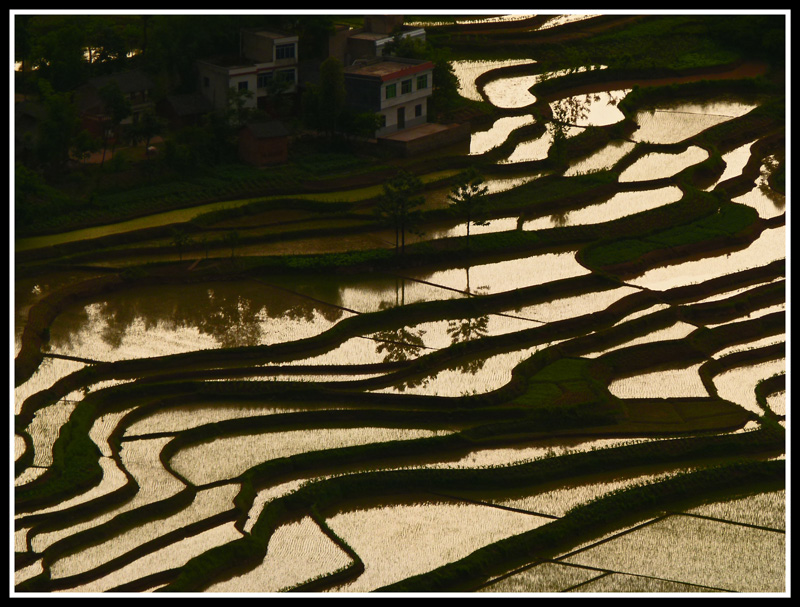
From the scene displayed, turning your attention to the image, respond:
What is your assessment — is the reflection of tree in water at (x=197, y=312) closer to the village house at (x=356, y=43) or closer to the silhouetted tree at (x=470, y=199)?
the silhouetted tree at (x=470, y=199)

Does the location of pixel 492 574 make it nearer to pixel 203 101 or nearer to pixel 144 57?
pixel 203 101

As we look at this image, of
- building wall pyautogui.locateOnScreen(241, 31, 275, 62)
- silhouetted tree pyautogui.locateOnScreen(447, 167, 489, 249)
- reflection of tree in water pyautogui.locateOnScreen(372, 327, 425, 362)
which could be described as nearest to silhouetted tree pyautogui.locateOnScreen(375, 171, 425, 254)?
silhouetted tree pyautogui.locateOnScreen(447, 167, 489, 249)

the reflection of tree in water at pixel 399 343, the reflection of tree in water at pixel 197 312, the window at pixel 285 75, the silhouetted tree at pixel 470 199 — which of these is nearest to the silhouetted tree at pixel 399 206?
the silhouetted tree at pixel 470 199

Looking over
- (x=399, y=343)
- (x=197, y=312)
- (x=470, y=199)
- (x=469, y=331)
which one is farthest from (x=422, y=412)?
(x=470, y=199)

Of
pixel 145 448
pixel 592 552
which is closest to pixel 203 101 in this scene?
pixel 145 448

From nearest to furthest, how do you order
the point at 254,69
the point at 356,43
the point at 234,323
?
the point at 234,323 → the point at 254,69 → the point at 356,43

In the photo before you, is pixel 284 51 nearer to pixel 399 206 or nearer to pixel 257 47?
pixel 257 47

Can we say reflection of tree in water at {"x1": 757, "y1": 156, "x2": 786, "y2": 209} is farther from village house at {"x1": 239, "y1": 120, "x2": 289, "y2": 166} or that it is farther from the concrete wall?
village house at {"x1": 239, "y1": 120, "x2": 289, "y2": 166}
